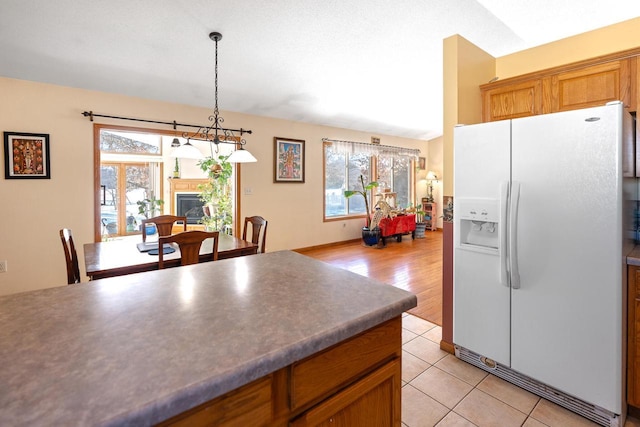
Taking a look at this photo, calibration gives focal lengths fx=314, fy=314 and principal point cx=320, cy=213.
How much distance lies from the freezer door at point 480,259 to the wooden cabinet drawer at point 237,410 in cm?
169

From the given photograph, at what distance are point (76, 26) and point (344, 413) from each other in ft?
Answer: 11.8

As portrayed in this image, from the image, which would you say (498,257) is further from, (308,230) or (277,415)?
(308,230)

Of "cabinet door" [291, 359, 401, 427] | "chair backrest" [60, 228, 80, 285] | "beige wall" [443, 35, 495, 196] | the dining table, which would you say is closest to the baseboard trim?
"beige wall" [443, 35, 495, 196]

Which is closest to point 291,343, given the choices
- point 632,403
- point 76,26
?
point 632,403

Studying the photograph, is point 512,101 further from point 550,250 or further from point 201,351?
point 201,351

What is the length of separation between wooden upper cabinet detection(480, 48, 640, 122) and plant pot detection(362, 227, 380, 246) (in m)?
3.96

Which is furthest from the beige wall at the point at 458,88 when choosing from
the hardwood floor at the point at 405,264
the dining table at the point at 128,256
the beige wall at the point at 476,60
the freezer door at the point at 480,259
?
the dining table at the point at 128,256

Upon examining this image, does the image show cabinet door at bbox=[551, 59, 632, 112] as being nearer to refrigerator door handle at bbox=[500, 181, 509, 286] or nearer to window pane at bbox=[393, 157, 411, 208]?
refrigerator door handle at bbox=[500, 181, 509, 286]

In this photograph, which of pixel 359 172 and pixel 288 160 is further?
pixel 359 172

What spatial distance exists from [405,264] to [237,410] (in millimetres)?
4491

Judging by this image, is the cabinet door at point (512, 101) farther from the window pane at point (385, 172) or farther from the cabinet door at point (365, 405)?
the window pane at point (385, 172)

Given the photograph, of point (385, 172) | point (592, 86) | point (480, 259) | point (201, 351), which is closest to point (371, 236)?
point (385, 172)

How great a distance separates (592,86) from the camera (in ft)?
6.33

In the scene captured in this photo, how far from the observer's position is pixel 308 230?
232 inches
